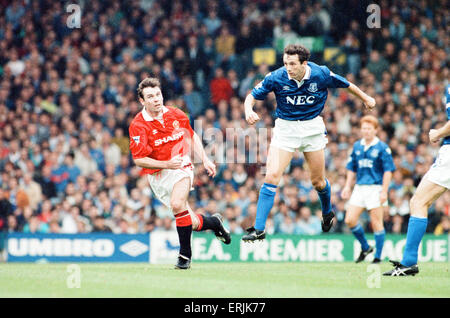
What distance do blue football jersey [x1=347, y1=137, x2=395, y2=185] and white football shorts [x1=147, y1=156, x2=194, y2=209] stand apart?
12.4 ft

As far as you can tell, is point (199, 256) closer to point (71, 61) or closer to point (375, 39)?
point (71, 61)

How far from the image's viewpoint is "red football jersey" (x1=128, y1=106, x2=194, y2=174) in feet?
30.9

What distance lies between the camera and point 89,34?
20.5 metres

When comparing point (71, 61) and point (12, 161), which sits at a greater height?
point (71, 61)

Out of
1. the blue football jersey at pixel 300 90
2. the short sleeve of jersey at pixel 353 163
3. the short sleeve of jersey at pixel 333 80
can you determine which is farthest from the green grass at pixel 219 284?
the short sleeve of jersey at pixel 353 163

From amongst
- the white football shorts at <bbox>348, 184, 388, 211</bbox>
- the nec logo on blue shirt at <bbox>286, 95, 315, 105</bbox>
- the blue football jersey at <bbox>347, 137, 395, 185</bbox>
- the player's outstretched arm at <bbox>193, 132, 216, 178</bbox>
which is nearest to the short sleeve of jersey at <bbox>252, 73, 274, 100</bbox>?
the nec logo on blue shirt at <bbox>286, 95, 315, 105</bbox>

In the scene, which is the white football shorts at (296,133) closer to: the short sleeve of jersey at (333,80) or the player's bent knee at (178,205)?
the short sleeve of jersey at (333,80)

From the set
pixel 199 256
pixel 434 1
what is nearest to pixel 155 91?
pixel 199 256

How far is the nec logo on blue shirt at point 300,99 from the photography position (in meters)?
9.33

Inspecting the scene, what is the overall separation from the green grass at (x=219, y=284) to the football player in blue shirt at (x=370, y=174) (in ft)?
9.73

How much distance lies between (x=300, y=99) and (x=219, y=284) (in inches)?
102

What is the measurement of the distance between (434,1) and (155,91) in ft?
45.5

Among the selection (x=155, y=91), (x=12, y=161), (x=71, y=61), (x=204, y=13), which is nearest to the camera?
(x=155, y=91)

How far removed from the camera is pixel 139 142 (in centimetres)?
941
